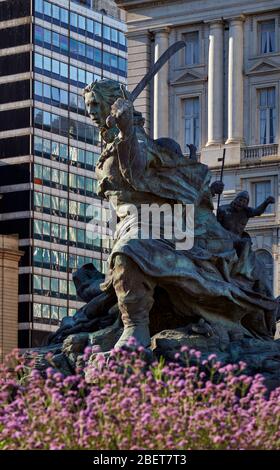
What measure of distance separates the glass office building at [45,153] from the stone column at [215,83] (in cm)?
1908

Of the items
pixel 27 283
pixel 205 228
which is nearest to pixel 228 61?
pixel 27 283

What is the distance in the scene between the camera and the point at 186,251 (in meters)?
22.2

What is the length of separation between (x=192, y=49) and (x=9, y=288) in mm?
18557

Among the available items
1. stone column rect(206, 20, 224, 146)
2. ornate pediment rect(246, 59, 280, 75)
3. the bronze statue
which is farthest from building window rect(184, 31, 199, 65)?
the bronze statue

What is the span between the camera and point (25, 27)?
9650 centimetres

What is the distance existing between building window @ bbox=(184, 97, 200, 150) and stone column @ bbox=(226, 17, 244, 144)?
1.81 meters

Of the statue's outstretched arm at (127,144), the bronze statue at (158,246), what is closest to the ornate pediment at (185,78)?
the bronze statue at (158,246)

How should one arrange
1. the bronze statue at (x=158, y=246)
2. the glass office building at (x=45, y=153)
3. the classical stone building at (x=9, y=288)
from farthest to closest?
the glass office building at (x=45, y=153), the classical stone building at (x=9, y=288), the bronze statue at (x=158, y=246)

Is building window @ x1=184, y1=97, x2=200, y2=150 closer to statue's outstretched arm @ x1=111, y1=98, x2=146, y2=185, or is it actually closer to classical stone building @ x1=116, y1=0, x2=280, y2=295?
classical stone building @ x1=116, y1=0, x2=280, y2=295

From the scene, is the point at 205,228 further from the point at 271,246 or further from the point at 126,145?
the point at 271,246

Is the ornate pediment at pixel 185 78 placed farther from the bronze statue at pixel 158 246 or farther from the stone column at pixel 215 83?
the bronze statue at pixel 158 246

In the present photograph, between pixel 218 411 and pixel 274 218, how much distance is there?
5766 cm

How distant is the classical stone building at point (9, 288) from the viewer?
296ft

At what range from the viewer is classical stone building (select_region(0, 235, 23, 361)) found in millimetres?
90250
